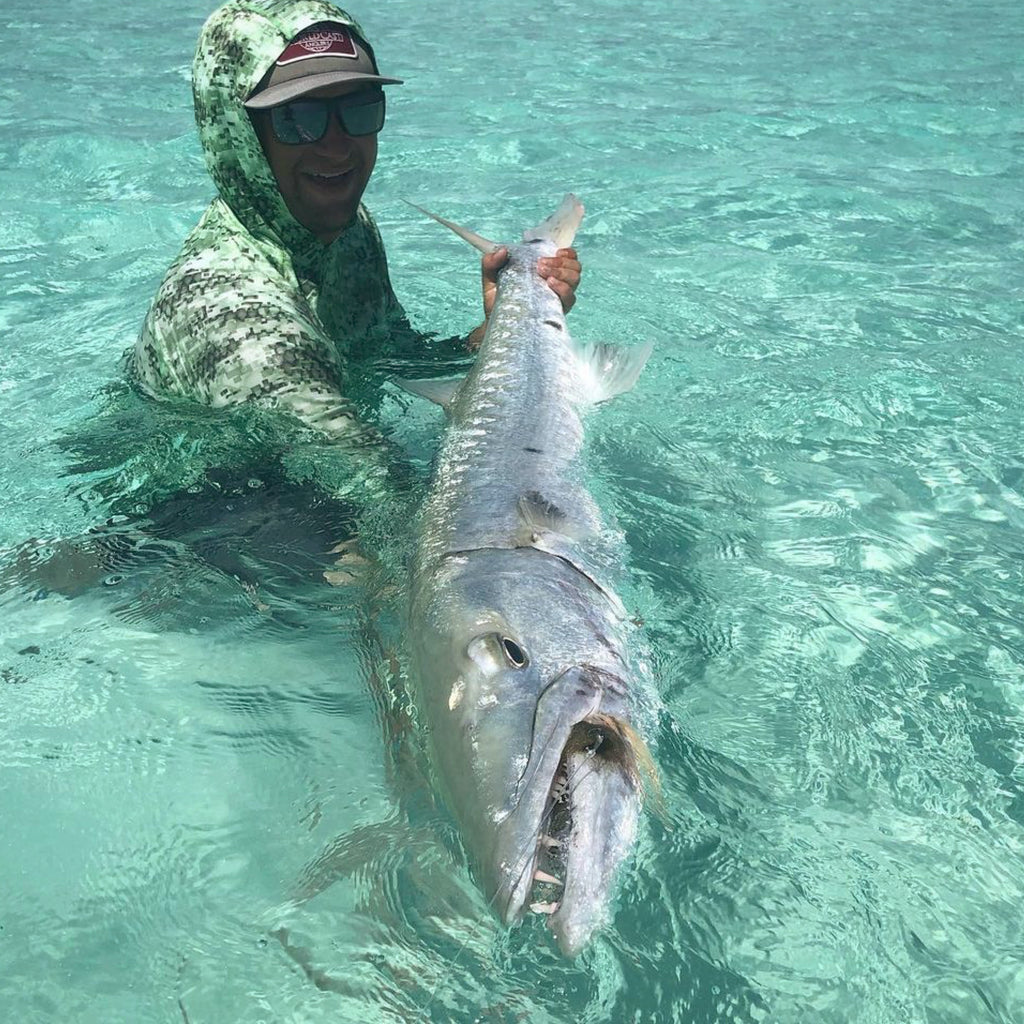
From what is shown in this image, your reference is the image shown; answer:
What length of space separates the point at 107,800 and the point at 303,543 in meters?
0.95

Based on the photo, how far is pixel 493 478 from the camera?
3.11m

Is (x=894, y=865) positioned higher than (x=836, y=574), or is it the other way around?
(x=894, y=865)

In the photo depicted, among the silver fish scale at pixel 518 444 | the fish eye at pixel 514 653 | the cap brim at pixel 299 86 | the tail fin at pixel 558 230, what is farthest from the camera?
the tail fin at pixel 558 230

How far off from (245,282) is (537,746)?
2108 mm

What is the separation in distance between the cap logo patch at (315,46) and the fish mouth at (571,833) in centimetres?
235

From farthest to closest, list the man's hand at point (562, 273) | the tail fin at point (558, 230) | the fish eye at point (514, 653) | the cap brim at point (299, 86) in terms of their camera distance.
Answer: the tail fin at point (558, 230) → the man's hand at point (562, 273) → the cap brim at point (299, 86) → the fish eye at point (514, 653)

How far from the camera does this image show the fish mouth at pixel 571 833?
6.19 feet

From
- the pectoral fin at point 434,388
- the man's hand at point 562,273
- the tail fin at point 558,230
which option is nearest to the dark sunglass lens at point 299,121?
the pectoral fin at point 434,388

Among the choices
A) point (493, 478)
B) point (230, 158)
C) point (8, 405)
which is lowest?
point (8, 405)

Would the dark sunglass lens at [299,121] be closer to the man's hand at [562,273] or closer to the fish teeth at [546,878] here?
the man's hand at [562,273]

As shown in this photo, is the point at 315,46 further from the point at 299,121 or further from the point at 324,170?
the point at 324,170

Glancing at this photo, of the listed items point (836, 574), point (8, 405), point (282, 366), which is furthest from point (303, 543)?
point (8, 405)

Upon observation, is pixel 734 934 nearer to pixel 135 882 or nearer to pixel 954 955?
pixel 954 955

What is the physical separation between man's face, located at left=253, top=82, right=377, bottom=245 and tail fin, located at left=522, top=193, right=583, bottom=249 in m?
1.31
